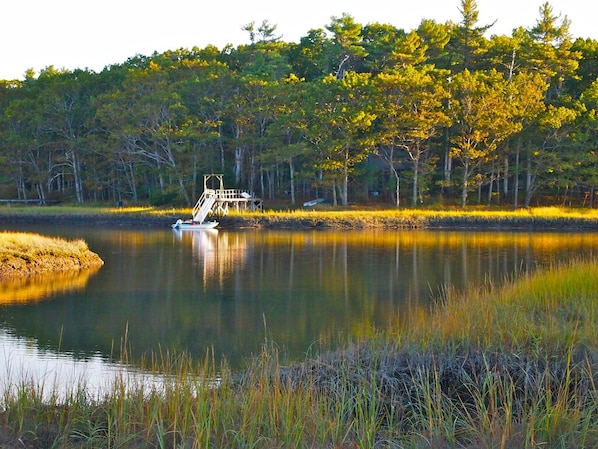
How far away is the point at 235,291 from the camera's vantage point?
17.6 meters

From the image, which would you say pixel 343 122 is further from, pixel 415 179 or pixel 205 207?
pixel 205 207

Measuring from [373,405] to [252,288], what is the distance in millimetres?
12611

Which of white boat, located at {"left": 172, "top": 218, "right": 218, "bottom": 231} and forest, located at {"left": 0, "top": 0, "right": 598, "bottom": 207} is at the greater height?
forest, located at {"left": 0, "top": 0, "right": 598, "bottom": 207}

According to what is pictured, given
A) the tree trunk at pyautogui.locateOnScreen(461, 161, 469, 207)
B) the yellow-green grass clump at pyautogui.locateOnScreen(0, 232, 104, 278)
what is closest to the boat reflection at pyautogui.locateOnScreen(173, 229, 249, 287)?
the yellow-green grass clump at pyautogui.locateOnScreen(0, 232, 104, 278)

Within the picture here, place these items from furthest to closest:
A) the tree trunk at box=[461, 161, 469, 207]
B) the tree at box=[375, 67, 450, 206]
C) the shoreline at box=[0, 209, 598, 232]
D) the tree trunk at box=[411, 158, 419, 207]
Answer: the tree trunk at box=[411, 158, 419, 207], the tree trunk at box=[461, 161, 469, 207], the tree at box=[375, 67, 450, 206], the shoreline at box=[0, 209, 598, 232]

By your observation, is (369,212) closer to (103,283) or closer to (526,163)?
(526,163)

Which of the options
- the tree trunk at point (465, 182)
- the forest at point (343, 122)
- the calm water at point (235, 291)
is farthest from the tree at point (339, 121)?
the calm water at point (235, 291)

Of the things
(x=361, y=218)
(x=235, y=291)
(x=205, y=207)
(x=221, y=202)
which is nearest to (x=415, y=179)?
(x=361, y=218)

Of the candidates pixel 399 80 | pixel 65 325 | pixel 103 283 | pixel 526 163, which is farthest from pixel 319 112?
pixel 65 325

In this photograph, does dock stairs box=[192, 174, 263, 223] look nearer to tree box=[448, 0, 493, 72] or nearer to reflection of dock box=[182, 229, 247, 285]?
reflection of dock box=[182, 229, 247, 285]

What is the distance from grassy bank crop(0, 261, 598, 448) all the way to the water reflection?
240cm

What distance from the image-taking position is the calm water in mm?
11508

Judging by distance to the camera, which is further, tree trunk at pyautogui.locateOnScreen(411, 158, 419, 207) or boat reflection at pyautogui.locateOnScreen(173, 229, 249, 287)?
tree trunk at pyautogui.locateOnScreen(411, 158, 419, 207)

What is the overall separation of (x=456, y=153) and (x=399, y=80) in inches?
226
